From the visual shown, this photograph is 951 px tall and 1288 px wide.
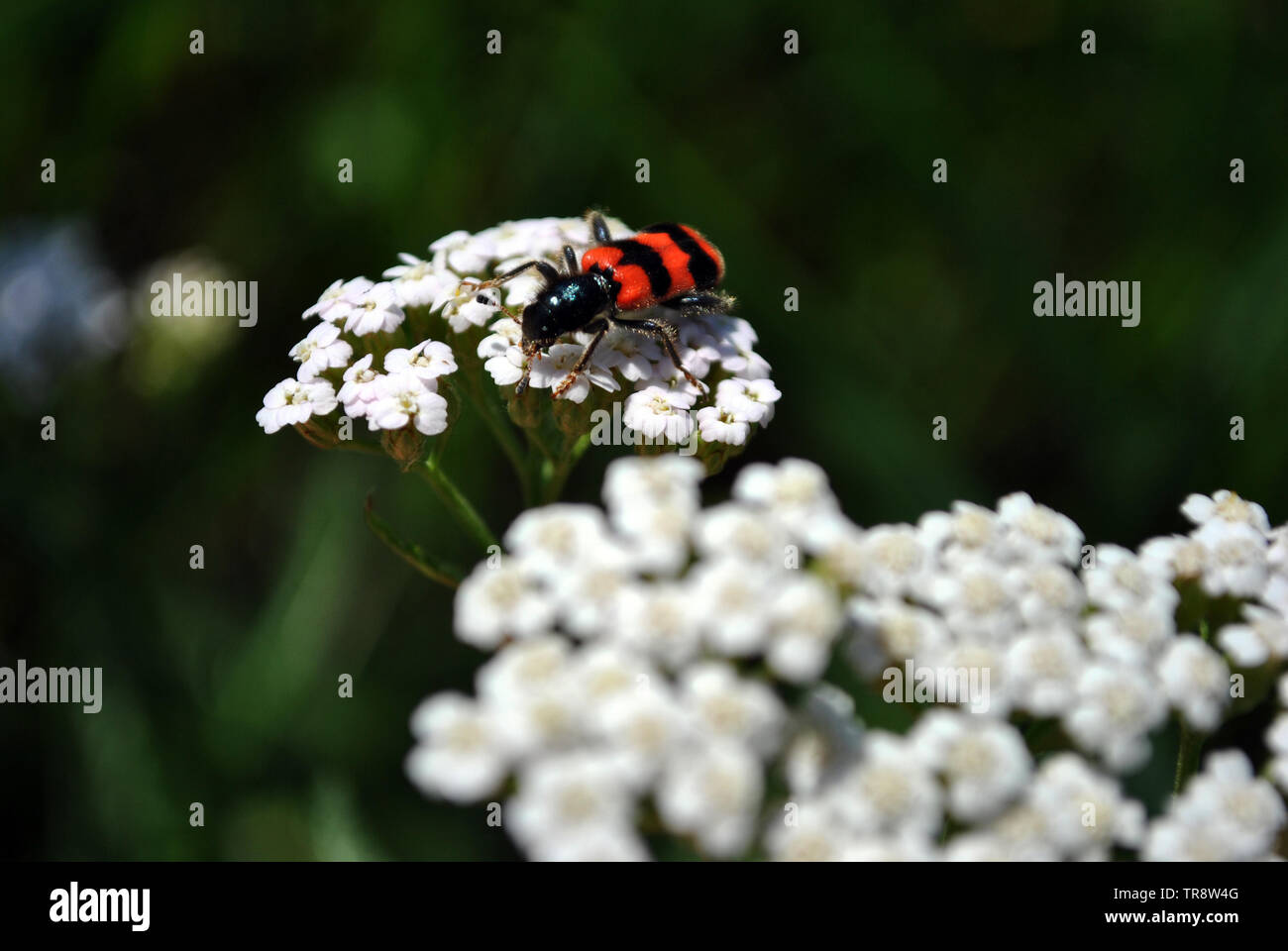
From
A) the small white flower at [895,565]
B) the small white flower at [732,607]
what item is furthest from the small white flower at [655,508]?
the small white flower at [895,565]

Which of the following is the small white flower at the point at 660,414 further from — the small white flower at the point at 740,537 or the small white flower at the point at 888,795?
the small white flower at the point at 888,795

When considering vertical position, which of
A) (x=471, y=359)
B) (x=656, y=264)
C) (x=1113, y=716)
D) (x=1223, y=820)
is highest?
(x=656, y=264)

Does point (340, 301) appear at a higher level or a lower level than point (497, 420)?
higher

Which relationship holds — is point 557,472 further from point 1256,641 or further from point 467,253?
point 1256,641

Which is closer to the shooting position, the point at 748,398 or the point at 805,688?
the point at 805,688

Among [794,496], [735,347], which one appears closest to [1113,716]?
[794,496]

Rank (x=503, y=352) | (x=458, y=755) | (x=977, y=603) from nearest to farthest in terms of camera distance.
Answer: (x=458, y=755) < (x=977, y=603) < (x=503, y=352)

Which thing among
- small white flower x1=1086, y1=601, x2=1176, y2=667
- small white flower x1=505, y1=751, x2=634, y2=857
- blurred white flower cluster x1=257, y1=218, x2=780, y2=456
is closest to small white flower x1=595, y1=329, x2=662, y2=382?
blurred white flower cluster x1=257, y1=218, x2=780, y2=456
